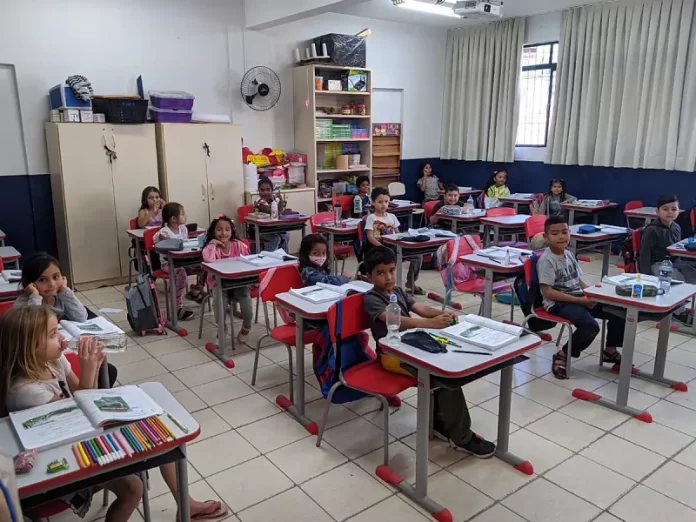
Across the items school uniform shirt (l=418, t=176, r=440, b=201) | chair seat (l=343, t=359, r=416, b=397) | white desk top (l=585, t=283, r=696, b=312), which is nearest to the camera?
chair seat (l=343, t=359, r=416, b=397)

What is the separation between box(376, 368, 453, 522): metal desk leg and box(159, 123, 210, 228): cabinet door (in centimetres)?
481

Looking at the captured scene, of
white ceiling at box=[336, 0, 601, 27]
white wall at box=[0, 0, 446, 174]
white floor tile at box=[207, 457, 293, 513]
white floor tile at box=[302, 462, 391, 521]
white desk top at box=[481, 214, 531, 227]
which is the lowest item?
white floor tile at box=[207, 457, 293, 513]

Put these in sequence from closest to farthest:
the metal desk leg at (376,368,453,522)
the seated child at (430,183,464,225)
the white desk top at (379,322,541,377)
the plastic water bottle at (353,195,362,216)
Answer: the white desk top at (379,322,541,377) → the metal desk leg at (376,368,453,522) → the seated child at (430,183,464,225) → the plastic water bottle at (353,195,362,216)

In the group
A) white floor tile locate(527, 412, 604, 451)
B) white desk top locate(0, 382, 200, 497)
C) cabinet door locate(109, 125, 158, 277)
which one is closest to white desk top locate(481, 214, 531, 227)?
white floor tile locate(527, 412, 604, 451)

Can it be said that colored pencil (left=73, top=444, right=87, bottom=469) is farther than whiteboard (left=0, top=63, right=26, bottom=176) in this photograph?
No

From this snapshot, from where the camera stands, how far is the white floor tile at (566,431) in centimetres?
298

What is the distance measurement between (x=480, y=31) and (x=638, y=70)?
258cm

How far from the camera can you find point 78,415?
69.2 inches

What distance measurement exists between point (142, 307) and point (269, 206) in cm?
230

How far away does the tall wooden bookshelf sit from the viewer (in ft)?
25.0

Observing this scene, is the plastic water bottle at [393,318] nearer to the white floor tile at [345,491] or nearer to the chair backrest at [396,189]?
the white floor tile at [345,491]

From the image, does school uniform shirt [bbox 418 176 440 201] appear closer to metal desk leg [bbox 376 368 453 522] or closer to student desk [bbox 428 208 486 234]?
student desk [bbox 428 208 486 234]

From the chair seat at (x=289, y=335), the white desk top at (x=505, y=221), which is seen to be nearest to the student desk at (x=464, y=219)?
the white desk top at (x=505, y=221)

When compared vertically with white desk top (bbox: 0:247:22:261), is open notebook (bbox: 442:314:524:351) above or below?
above
